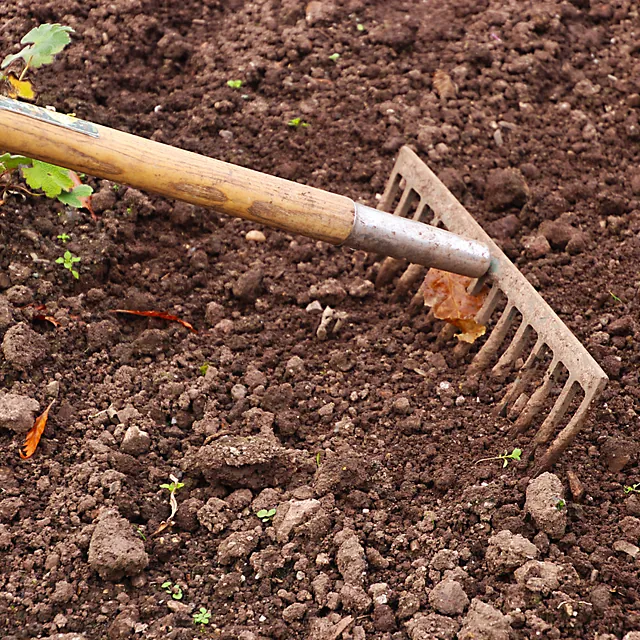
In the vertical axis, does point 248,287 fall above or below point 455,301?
below

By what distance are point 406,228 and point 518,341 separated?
0.55m

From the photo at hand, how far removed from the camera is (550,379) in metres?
2.74

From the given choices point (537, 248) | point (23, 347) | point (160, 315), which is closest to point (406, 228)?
point (537, 248)

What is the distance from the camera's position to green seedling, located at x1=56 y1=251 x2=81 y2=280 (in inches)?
123

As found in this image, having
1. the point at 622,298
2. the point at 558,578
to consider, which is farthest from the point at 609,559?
the point at 622,298

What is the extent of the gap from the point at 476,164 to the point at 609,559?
1.89 m

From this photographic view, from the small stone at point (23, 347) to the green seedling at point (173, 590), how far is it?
35.1 inches

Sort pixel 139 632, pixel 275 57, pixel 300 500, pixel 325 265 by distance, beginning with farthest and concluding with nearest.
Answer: pixel 275 57 → pixel 325 265 → pixel 300 500 → pixel 139 632

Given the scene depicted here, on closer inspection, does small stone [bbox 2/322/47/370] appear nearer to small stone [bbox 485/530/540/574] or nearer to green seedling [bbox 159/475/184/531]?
green seedling [bbox 159/475/184/531]

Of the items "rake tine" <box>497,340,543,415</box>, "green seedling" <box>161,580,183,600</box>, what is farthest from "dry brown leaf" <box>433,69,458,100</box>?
"green seedling" <box>161,580,183,600</box>

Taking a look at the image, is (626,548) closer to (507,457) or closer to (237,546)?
(507,457)

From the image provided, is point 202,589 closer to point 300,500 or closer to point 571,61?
point 300,500

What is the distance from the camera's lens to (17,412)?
2.65 metres

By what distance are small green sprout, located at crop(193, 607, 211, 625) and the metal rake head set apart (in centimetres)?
112
